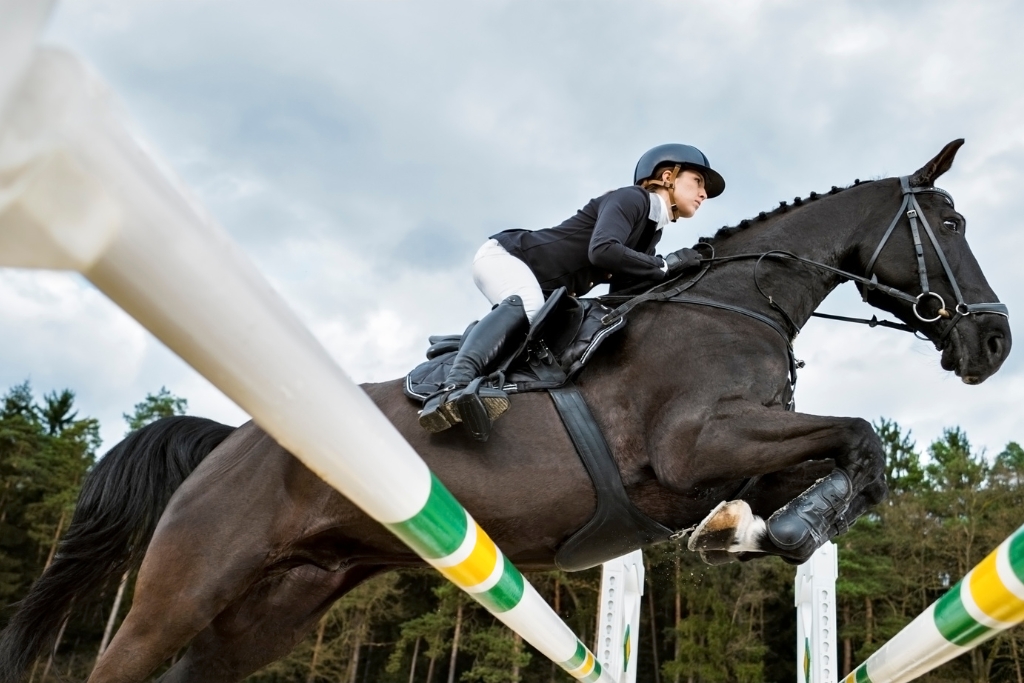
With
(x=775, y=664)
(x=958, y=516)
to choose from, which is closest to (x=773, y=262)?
(x=958, y=516)

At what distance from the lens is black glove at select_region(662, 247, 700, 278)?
12.6ft

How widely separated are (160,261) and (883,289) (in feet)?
12.0

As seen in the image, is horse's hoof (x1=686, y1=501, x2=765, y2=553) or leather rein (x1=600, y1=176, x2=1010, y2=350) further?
leather rein (x1=600, y1=176, x2=1010, y2=350)

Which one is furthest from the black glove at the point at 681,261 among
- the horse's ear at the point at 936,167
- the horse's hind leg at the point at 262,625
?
the horse's hind leg at the point at 262,625

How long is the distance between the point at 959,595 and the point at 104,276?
1647mm

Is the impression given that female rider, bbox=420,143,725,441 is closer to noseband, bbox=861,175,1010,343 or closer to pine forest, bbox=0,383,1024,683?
noseband, bbox=861,175,1010,343

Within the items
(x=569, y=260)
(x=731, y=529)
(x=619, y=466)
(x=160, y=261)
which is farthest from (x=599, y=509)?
(x=160, y=261)

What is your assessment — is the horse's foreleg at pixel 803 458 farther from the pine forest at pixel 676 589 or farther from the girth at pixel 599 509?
the pine forest at pixel 676 589

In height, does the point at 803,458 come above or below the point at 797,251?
below

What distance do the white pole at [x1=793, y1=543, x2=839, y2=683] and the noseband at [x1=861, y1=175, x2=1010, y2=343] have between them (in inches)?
127

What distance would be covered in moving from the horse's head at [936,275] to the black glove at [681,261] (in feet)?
2.77

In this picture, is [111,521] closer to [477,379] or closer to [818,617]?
[477,379]

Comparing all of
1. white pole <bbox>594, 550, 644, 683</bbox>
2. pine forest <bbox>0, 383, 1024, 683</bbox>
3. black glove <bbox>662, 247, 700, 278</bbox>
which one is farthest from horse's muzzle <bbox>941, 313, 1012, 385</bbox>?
pine forest <bbox>0, 383, 1024, 683</bbox>

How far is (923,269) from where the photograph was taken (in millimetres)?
3742
